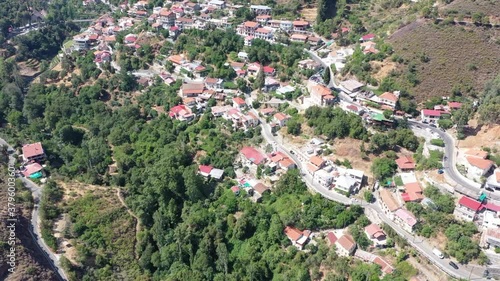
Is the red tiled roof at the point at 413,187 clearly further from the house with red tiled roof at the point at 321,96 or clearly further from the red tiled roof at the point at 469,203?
the house with red tiled roof at the point at 321,96

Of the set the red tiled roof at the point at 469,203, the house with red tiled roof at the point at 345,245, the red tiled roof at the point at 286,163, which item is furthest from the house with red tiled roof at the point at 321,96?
the red tiled roof at the point at 469,203

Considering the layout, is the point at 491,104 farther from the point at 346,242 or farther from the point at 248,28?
the point at 248,28

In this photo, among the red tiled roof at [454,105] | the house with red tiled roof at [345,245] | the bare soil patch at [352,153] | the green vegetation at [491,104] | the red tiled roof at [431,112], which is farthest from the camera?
the red tiled roof at [454,105]

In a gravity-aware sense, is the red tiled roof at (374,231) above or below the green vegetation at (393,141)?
below

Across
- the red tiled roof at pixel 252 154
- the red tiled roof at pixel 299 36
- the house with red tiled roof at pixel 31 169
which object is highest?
the red tiled roof at pixel 299 36

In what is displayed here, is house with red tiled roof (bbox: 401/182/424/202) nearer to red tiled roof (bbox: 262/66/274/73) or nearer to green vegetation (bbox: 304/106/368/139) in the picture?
green vegetation (bbox: 304/106/368/139)

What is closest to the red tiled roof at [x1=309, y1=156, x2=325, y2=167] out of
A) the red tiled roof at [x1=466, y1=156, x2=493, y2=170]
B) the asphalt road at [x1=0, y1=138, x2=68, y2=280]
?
the red tiled roof at [x1=466, y1=156, x2=493, y2=170]
